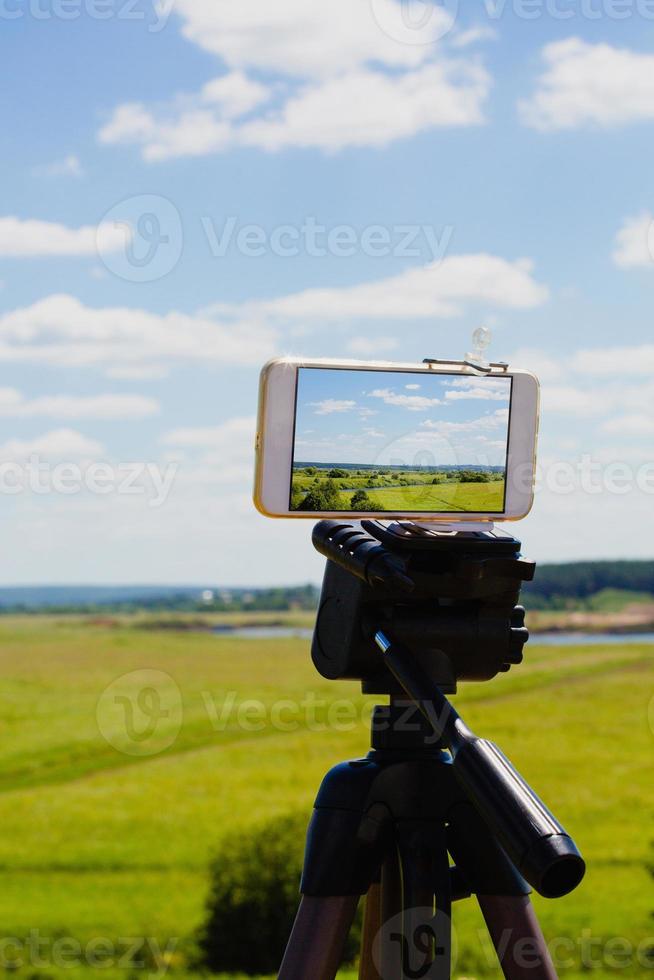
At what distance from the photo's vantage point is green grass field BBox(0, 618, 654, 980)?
30.6ft

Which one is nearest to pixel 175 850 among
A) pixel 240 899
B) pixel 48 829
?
pixel 48 829

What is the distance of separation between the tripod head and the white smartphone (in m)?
0.05

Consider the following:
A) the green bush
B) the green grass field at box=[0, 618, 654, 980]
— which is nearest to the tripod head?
the green bush

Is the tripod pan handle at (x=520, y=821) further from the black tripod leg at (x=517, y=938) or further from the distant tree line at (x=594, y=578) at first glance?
the distant tree line at (x=594, y=578)

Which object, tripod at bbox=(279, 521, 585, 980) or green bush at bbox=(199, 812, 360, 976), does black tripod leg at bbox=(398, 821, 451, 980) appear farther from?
green bush at bbox=(199, 812, 360, 976)

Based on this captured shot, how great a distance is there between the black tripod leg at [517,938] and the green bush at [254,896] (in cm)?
495

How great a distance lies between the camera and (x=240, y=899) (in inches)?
233

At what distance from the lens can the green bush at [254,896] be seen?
5754 millimetres

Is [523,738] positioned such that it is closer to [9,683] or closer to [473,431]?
[9,683]

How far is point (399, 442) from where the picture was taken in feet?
3.53

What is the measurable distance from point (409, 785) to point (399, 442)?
1.16 feet

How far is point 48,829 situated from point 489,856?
11124mm

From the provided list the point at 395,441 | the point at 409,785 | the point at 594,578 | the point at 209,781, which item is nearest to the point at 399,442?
the point at 395,441

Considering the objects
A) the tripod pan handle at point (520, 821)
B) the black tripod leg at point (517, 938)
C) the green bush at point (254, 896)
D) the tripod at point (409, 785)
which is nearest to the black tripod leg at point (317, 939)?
the tripod at point (409, 785)
